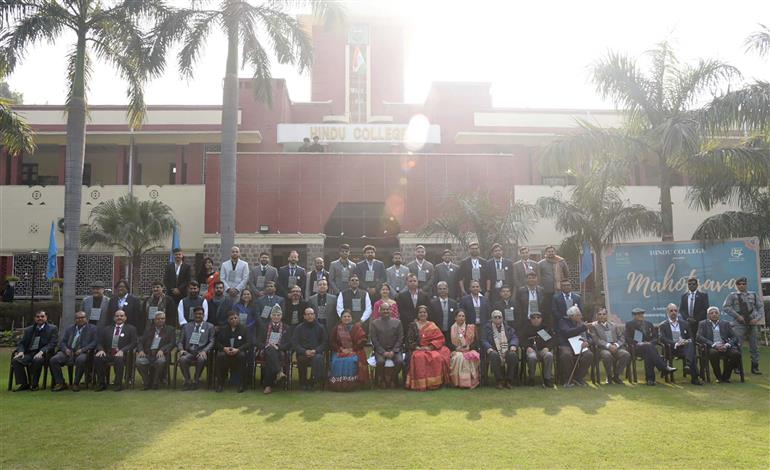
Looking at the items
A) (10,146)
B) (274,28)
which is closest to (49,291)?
(10,146)

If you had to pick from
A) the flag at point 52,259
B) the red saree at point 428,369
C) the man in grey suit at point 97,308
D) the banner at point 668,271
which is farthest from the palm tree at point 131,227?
the banner at point 668,271

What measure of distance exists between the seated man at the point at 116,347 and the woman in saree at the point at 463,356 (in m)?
5.36

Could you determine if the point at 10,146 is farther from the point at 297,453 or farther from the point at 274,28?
the point at 297,453

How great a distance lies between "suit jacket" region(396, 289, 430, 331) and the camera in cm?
1062

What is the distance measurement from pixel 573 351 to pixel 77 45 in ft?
44.2

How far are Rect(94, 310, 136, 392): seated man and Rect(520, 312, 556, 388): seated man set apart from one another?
6627mm

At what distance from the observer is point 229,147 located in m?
14.6

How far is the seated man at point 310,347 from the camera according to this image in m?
9.71

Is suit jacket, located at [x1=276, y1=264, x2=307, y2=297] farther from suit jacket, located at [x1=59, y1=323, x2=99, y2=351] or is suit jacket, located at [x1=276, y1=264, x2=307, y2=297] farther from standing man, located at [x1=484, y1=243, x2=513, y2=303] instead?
standing man, located at [x1=484, y1=243, x2=513, y2=303]

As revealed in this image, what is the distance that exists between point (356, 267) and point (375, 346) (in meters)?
2.03

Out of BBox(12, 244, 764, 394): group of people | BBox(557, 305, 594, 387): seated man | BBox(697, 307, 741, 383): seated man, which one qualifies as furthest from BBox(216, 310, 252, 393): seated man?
BBox(697, 307, 741, 383): seated man

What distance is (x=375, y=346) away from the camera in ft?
32.0

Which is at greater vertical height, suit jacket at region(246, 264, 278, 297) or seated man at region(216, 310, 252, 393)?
suit jacket at region(246, 264, 278, 297)

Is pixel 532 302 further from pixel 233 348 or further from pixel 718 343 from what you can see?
pixel 233 348
